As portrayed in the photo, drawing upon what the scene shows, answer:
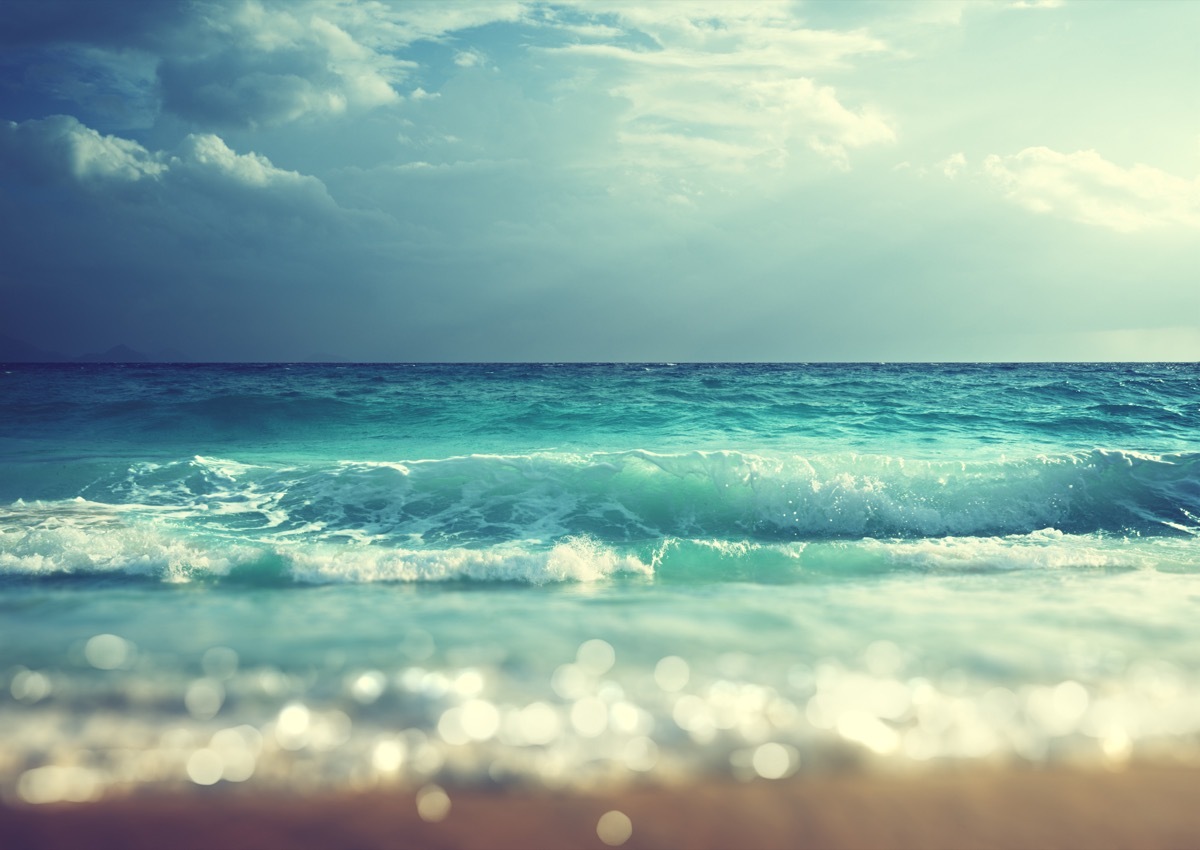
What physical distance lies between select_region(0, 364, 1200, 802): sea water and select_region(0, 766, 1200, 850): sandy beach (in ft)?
0.45

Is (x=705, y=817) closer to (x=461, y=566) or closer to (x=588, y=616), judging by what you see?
(x=588, y=616)

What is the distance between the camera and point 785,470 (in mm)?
9883

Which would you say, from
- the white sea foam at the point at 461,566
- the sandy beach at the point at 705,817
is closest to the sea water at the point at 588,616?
the white sea foam at the point at 461,566

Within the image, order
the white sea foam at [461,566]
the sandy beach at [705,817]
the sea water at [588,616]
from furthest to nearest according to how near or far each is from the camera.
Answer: the white sea foam at [461,566] → the sea water at [588,616] → the sandy beach at [705,817]

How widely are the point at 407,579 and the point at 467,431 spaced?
1092cm

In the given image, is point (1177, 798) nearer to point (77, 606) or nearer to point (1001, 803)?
point (1001, 803)

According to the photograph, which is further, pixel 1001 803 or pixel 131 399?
pixel 131 399

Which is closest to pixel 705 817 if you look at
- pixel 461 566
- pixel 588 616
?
pixel 588 616

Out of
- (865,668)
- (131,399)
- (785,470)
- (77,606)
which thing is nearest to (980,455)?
(785,470)

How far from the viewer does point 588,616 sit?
5.01 m

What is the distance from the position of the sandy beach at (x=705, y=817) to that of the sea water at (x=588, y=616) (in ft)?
0.45

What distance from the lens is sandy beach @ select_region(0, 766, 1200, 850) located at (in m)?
2.48

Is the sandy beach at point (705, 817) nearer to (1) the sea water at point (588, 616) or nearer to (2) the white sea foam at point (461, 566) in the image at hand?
(1) the sea water at point (588, 616)

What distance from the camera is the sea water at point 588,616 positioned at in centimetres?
311
